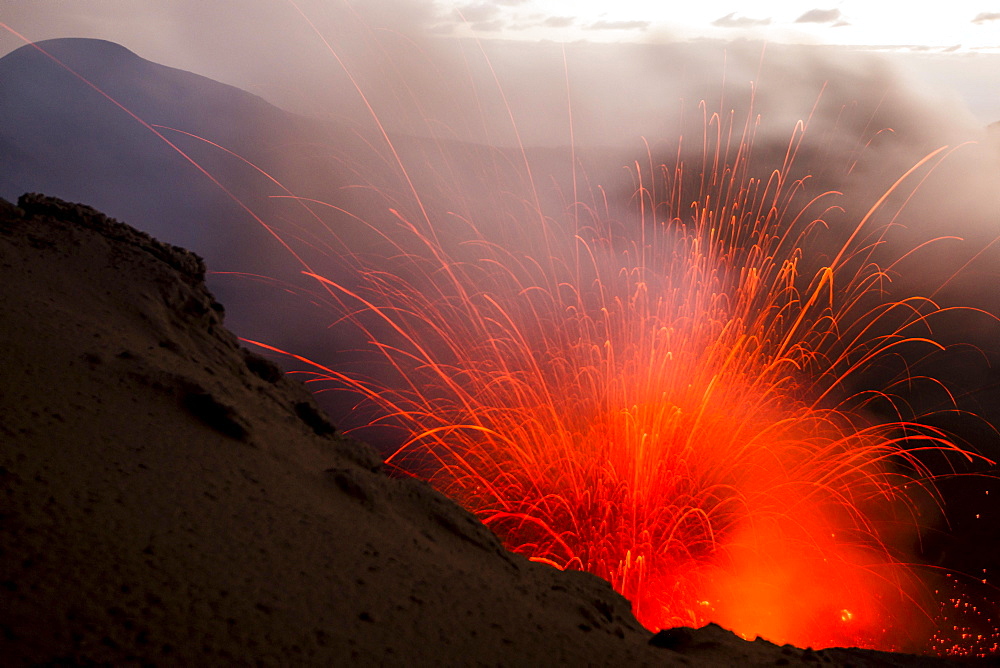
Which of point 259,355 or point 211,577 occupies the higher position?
point 259,355

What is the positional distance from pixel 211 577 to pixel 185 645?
0.22 m

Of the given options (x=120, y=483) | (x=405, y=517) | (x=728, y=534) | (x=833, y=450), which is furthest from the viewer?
(x=833, y=450)

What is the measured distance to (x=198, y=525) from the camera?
1.78 metres

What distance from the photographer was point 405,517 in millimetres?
2480

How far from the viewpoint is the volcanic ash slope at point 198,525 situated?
4.83ft

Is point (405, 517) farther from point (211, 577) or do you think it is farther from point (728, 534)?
point (728, 534)

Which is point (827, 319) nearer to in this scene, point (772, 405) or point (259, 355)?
point (772, 405)

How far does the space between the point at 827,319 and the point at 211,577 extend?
1599cm

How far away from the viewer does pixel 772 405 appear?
11016mm

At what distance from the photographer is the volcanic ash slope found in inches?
57.9

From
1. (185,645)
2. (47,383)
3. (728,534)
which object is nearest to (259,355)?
(47,383)

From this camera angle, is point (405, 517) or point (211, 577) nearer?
point (211, 577)

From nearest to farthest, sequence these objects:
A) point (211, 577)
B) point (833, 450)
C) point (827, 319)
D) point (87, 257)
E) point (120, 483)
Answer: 1. point (211, 577)
2. point (120, 483)
3. point (87, 257)
4. point (833, 450)
5. point (827, 319)

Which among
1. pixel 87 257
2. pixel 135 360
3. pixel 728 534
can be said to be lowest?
pixel 728 534
